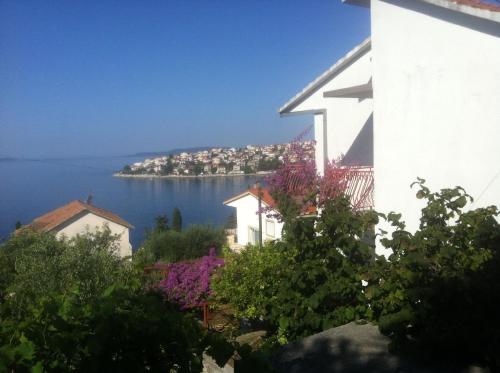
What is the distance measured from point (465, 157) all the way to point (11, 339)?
5.98 metres

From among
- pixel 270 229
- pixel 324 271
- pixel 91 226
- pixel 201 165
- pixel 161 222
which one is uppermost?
pixel 201 165

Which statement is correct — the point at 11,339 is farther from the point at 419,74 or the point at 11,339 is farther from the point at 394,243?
the point at 419,74

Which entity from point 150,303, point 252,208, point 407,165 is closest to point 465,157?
point 407,165

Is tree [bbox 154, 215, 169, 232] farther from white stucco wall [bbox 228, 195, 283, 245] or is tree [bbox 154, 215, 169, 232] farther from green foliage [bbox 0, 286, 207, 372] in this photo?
green foliage [bbox 0, 286, 207, 372]

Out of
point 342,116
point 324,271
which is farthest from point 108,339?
point 342,116

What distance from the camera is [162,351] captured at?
1988 mm

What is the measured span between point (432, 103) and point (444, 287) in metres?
3.32

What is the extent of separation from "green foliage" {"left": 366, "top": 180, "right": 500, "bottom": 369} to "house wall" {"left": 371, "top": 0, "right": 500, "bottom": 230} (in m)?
1.37

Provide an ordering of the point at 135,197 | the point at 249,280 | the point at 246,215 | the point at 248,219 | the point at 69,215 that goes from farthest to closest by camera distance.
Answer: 1. the point at 135,197
2. the point at 69,215
3. the point at 246,215
4. the point at 248,219
5. the point at 249,280

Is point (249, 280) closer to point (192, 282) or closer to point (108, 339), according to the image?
point (192, 282)

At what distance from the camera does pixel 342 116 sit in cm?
1021

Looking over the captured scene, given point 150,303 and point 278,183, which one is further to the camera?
point 278,183

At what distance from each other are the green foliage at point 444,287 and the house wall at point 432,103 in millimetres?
1365

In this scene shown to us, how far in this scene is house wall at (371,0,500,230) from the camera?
587 centimetres
